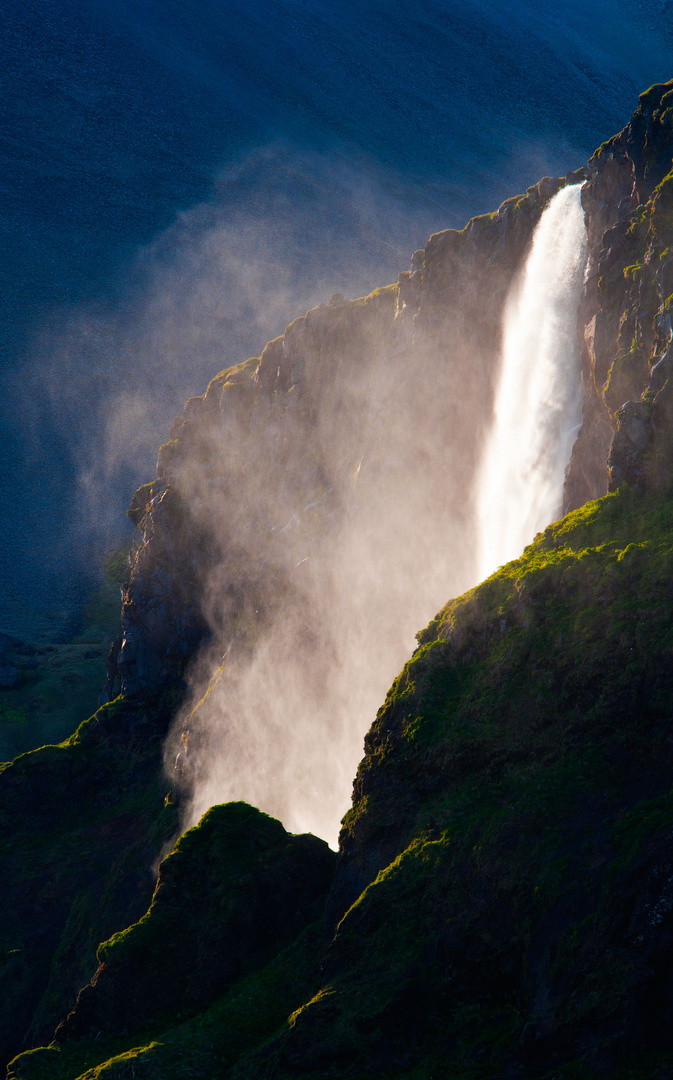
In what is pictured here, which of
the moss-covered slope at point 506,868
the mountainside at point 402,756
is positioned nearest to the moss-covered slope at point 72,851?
the mountainside at point 402,756

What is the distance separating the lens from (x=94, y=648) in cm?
15700

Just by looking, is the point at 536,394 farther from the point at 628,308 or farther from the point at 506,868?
the point at 506,868

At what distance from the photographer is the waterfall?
5284 centimetres

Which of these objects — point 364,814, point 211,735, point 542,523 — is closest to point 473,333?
point 542,523

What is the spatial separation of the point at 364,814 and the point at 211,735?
37.7 m

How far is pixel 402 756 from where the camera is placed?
37.5 meters

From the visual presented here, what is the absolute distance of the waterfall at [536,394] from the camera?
173ft

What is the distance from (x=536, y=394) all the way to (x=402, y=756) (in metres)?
28.0

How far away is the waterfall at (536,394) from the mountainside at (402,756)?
2.49 metres

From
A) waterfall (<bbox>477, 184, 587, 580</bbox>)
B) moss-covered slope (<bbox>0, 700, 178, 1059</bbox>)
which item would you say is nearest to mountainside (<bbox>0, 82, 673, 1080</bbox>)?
moss-covered slope (<bbox>0, 700, 178, 1059</bbox>)

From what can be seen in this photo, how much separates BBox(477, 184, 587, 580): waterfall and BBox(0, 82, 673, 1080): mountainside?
98.1 inches

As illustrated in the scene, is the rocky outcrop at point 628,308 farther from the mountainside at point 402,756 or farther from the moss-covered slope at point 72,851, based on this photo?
the moss-covered slope at point 72,851

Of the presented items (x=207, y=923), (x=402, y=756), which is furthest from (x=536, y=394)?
(x=207, y=923)

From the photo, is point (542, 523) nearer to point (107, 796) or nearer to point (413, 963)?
point (413, 963)
